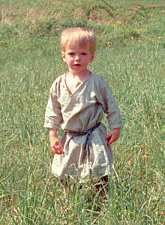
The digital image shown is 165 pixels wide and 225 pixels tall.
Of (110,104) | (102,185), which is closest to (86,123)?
(110,104)

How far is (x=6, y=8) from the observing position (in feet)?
92.8

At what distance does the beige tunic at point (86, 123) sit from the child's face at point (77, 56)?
0.09m

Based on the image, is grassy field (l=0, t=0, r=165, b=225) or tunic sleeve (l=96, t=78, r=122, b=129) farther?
tunic sleeve (l=96, t=78, r=122, b=129)

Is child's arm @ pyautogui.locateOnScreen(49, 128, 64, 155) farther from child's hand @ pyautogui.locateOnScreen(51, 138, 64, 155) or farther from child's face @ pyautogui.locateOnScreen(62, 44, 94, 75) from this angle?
child's face @ pyautogui.locateOnScreen(62, 44, 94, 75)

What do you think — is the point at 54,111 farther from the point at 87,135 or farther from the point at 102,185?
the point at 102,185

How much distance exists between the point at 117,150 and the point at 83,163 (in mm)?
626

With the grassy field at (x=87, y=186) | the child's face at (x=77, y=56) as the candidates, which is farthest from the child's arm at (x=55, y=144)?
the child's face at (x=77, y=56)

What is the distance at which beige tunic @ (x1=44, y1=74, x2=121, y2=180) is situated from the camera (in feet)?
11.2

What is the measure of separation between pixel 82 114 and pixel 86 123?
0.06m

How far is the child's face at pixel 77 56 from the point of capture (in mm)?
3410

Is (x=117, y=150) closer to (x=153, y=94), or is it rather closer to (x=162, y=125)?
(x=162, y=125)

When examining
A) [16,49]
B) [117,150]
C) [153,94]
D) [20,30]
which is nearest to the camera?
[117,150]

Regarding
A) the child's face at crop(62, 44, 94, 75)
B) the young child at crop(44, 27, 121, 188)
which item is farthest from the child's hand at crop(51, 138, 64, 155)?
the child's face at crop(62, 44, 94, 75)

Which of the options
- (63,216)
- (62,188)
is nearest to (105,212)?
(63,216)
